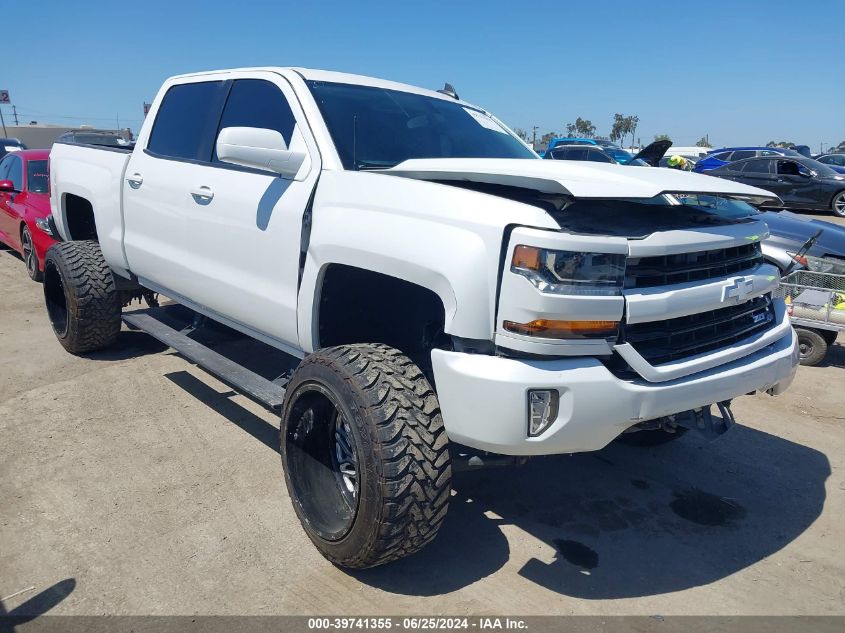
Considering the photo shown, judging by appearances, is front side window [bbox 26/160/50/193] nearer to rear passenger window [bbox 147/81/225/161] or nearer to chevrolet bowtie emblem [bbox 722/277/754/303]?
rear passenger window [bbox 147/81/225/161]

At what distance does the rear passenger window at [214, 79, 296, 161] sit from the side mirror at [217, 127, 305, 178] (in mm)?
343

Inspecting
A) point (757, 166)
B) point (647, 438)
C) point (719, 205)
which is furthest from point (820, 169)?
point (719, 205)

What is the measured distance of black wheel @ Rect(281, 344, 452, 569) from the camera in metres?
2.41

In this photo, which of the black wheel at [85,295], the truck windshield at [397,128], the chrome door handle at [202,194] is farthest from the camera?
the black wheel at [85,295]

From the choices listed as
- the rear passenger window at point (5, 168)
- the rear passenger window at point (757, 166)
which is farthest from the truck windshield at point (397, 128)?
the rear passenger window at point (757, 166)

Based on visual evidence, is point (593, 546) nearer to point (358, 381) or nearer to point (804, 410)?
point (358, 381)

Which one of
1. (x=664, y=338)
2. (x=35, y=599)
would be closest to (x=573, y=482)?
(x=664, y=338)

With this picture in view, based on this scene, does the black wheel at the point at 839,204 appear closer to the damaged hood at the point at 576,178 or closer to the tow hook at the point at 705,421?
the damaged hood at the point at 576,178

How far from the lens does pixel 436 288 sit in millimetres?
2393

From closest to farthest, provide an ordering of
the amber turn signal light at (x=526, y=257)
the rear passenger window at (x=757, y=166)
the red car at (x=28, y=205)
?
the amber turn signal light at (x=526, y=257), the red car at (x=28, y=205), the rear passenger window at (x=757, y=166)

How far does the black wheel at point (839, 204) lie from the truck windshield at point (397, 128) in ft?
49.3

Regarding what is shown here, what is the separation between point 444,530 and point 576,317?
1428 mm

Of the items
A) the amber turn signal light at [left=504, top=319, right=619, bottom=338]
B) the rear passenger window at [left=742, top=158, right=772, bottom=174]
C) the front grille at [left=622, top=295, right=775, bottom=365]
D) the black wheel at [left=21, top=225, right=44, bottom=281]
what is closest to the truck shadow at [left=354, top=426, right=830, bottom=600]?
the front grille at [left=622, top=295, right=775, bottom=365]

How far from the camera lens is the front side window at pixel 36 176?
816cm
